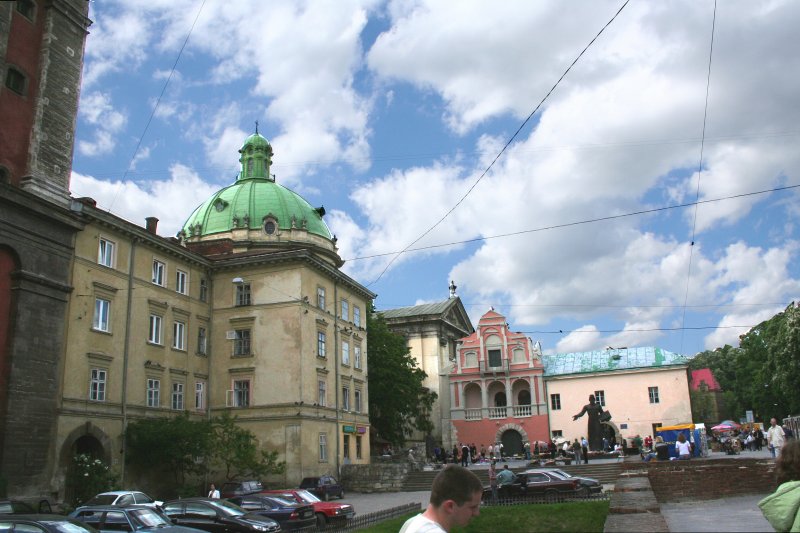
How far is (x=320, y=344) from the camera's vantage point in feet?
149

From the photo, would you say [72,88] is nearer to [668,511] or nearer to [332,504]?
[332,504]

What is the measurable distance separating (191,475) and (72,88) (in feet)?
69.9

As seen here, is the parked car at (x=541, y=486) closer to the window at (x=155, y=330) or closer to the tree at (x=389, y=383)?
the window at (x=155, y=330)

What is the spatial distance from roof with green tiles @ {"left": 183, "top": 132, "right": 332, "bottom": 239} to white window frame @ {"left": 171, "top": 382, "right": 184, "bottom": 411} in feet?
75.2

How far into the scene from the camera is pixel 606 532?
898 centimetres

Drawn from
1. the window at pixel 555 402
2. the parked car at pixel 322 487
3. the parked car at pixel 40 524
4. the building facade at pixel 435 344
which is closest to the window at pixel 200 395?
the parked car at pixel 322 487

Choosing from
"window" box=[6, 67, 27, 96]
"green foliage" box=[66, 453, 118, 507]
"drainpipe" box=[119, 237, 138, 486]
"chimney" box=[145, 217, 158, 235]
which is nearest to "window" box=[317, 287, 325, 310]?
"chimney" box=[145, 217, 158, 235]

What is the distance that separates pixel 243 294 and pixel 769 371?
4500 cm

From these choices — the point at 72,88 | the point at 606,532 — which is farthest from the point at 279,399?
the point at 606,532

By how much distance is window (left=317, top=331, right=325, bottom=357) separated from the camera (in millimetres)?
44966

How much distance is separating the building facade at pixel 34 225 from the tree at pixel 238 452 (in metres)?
8.67

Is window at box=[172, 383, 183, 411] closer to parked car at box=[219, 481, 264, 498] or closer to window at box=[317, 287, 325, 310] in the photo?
parked car at box=[219, 481, 264, 498]

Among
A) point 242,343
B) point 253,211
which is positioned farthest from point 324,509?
point 253,211

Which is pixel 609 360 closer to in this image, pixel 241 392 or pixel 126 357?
pixel 241 392
